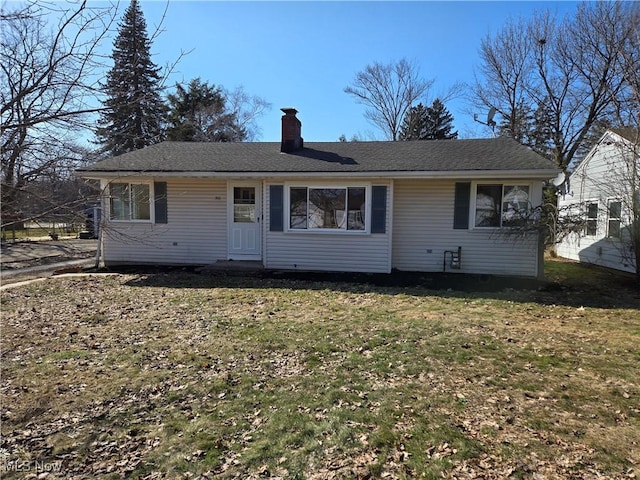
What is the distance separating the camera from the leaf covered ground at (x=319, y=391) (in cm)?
273

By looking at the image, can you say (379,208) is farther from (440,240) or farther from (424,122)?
(424,122)

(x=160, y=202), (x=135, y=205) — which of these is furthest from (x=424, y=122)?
(x=135, y=205)

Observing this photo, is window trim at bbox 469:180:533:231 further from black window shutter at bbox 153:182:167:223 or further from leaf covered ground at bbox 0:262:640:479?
black window shutter at bbox 153:182:167:223

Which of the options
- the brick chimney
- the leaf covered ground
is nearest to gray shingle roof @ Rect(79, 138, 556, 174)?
the brick chimney

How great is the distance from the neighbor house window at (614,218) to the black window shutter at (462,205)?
4.47 metres

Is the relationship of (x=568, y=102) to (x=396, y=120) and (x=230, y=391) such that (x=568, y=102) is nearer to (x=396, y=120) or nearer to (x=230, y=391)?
(x=396, y=120)

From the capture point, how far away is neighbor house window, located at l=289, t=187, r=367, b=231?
10.3 meters

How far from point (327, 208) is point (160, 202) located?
5.10 meters

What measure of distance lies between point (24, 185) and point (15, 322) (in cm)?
449

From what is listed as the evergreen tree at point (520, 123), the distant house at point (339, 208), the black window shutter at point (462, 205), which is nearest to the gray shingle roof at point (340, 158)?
the distant house at point (339, 208)

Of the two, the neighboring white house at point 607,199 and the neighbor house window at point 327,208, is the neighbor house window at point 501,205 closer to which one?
the neighboring white house at point 607,199

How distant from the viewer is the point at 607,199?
11.7 meters

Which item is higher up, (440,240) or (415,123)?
(415,123)

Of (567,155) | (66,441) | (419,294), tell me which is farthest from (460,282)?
(567,155)
